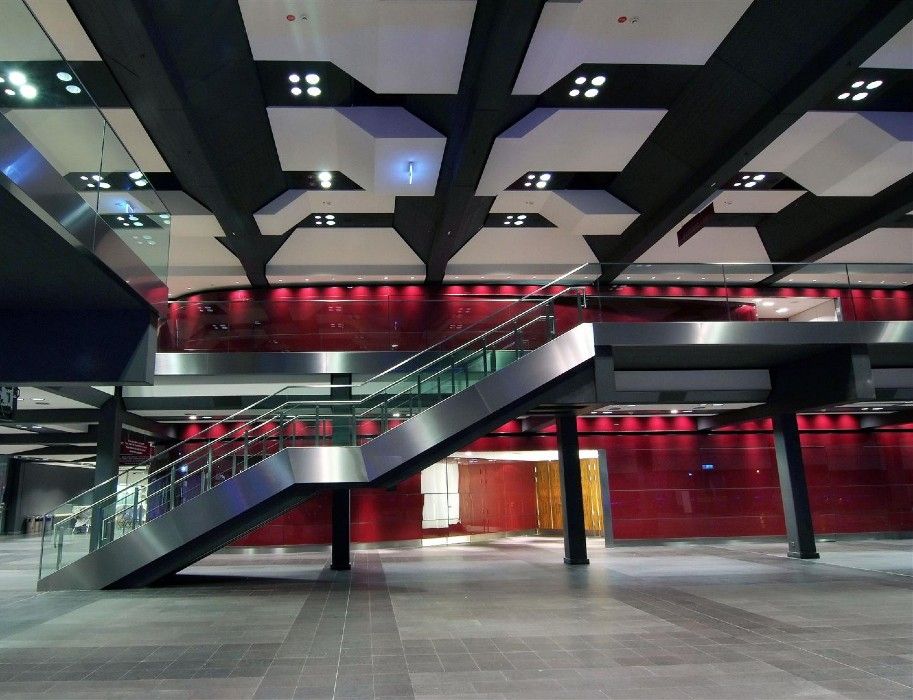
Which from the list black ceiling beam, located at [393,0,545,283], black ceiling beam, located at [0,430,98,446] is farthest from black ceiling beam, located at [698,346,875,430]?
black ceiling beam, located at [0,430,98,446]

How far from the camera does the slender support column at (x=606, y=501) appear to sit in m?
18.3

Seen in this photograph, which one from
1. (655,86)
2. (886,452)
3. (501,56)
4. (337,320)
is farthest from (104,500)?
(886,452)

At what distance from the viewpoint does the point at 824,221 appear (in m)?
14.7

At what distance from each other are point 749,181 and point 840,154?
1.73 meters

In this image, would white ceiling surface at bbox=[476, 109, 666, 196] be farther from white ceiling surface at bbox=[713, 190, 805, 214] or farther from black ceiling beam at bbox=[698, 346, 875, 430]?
black ceiling beam at bbox=[698, 346, 875, 430]

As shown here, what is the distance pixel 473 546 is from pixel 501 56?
15.3m

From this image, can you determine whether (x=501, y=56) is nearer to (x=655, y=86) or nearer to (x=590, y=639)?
(x=655, y=86)

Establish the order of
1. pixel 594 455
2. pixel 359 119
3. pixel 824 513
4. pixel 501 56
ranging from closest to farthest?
pixel 501 56 → pixel 359 119 → pixel 824 513 → pixel 594 455

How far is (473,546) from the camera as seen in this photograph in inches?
778

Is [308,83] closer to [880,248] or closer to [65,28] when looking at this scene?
[65,28]

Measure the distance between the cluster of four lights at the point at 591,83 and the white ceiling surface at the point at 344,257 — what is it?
22.5ft

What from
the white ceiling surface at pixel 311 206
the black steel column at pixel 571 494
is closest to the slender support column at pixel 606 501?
the black steel column at pixel 571 494

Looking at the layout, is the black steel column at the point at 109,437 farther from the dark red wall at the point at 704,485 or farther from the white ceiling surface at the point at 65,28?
the white ceiling surface at the point at 65,28

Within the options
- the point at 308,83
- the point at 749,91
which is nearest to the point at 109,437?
the point at 308,83
